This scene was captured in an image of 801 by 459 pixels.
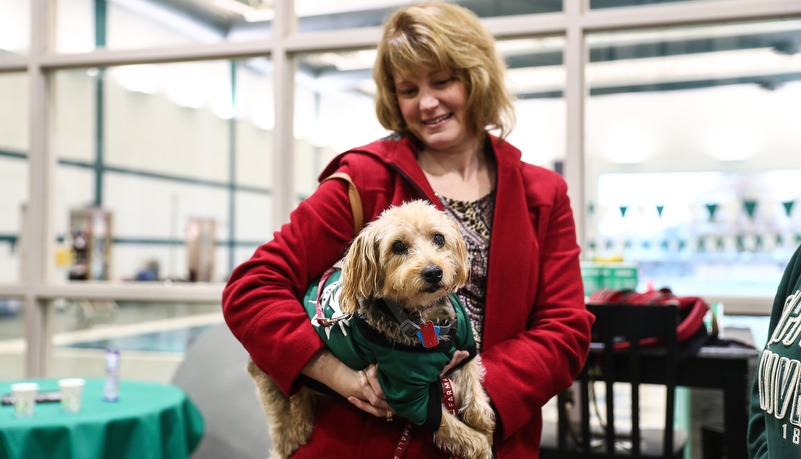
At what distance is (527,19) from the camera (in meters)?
3.18

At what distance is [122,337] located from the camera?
13.1ft

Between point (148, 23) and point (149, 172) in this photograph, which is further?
point (149, 172)

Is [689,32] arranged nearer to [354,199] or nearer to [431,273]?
[354,199]

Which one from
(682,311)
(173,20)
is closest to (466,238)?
(682,311)

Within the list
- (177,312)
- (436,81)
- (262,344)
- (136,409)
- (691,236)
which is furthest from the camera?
(177,312)

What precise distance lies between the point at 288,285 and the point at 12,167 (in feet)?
11.9

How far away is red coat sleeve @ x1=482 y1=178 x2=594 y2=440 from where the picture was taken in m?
1.28

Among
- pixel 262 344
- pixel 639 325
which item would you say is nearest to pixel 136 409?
pixel 262 344

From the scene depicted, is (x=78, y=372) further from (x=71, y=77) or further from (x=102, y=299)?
(x=71, y=77)

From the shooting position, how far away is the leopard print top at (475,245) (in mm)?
1385

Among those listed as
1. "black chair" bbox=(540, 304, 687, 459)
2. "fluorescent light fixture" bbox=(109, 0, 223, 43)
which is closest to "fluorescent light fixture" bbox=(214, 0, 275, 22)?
"fluorescent light fixture" bbox=(109, 0, 223, 43)

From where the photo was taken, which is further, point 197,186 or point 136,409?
point 197,186

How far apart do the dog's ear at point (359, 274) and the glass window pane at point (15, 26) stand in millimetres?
3756

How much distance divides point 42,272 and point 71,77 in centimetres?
128
